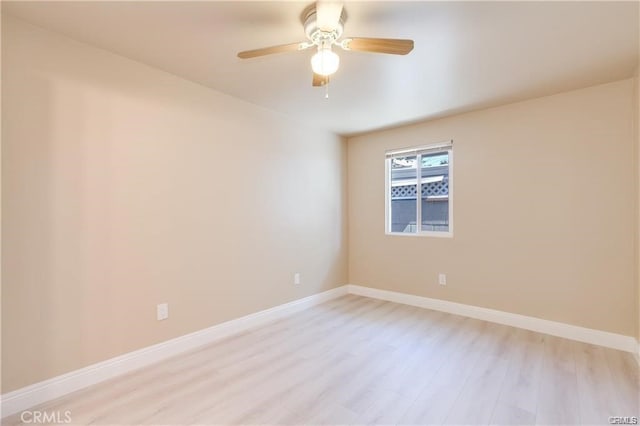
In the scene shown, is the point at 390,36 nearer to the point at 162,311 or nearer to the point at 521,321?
the point at 162,311

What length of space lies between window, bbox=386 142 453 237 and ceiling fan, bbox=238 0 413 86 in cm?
226

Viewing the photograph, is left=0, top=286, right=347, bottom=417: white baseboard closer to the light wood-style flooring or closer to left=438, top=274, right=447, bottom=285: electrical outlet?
the light wood-style flooring

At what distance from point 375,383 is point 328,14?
2.29m

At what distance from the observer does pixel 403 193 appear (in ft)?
13.5

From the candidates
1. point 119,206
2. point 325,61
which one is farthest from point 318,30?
point 119,206

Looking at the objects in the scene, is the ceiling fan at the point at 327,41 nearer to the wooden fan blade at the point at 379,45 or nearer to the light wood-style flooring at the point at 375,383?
the wooden fan blade at the point at 379,45

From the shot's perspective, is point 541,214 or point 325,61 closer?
point 325,61

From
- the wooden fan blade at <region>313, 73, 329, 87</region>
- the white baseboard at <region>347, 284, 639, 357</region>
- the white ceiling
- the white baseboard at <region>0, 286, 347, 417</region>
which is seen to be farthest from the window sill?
the wooden fan blade at <region>313, 73, 329, 87</region>

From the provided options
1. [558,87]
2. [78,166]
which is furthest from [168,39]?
[558,87]

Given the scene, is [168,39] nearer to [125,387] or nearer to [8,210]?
[8,210]

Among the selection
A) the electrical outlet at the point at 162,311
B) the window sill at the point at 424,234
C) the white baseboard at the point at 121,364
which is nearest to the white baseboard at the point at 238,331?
the white baseboard at the point at 121,364

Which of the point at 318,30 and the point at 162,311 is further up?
the point at 318,30

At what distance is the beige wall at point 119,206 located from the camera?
6.07 ft

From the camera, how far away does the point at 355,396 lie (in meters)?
1.97
